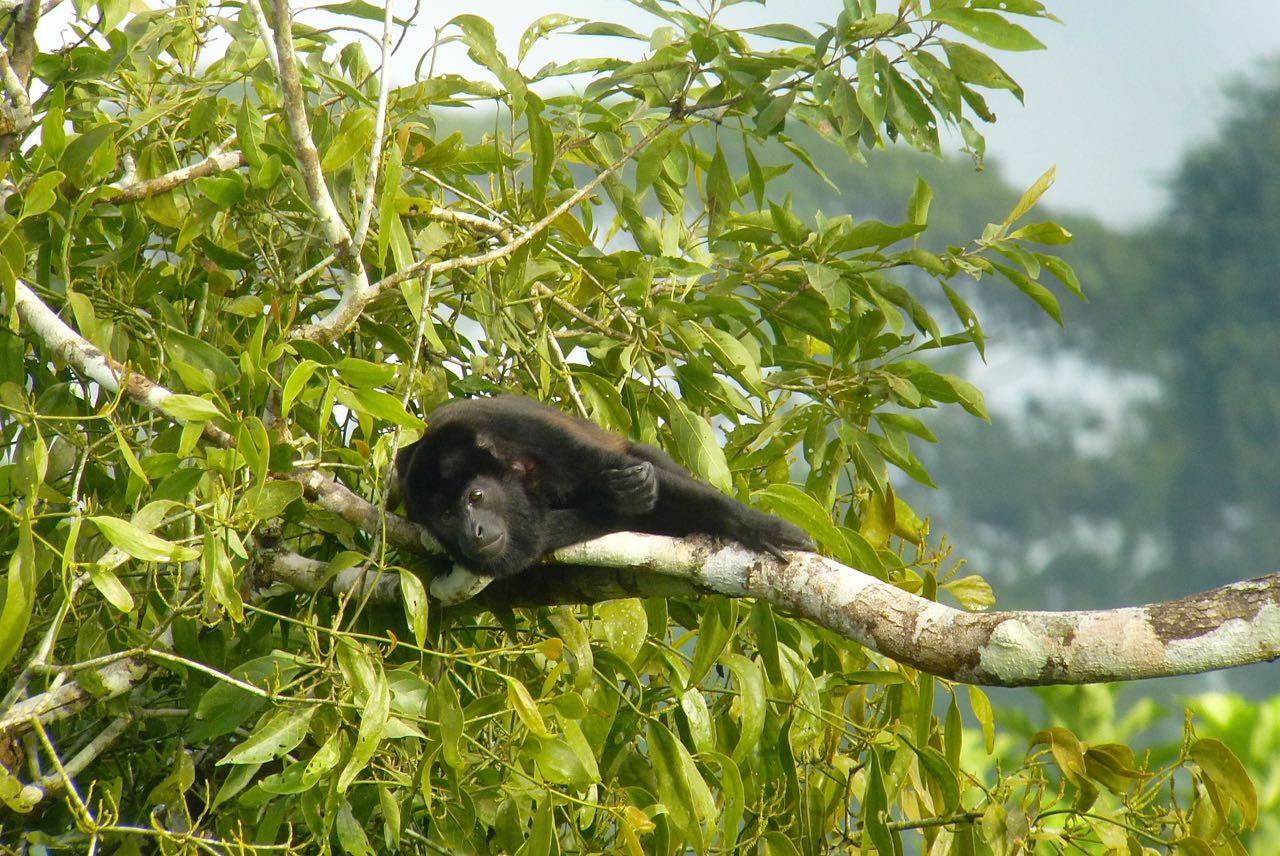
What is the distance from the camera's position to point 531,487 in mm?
3326

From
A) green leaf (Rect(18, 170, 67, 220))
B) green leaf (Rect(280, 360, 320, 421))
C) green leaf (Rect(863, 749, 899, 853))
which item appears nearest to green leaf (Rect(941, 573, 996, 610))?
green leaf (Rect(863, 749, 899, 853))

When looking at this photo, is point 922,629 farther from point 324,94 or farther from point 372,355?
point 324,94

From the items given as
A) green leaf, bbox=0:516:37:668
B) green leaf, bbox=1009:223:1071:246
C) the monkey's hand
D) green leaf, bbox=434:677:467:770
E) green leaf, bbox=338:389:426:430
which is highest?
green leaf, bbox=1009:223:1071:246

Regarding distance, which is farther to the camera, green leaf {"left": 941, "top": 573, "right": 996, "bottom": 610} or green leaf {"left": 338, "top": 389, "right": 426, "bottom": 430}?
green leaf {"left": 941, "top": 573, "right": 996, "bottom": 610}

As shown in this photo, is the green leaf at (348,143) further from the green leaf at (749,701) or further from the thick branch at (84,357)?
the green leaf at (749,701)

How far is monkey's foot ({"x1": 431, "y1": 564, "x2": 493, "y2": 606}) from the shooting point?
2.64 meters

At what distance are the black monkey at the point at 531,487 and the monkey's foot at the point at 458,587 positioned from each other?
2cm

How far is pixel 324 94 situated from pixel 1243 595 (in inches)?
93.4

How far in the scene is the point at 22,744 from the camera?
2568 mm

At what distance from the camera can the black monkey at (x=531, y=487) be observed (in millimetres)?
2752

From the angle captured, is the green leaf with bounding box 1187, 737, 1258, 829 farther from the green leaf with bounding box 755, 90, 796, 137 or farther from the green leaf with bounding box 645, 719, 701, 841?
the green leaf with bounding box 755, 90, 796, 137

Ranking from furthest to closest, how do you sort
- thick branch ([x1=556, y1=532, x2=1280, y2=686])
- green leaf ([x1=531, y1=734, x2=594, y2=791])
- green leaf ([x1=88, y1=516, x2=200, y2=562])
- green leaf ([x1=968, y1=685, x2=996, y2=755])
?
green leaf ([x1=968, y1=685, x2=996, y2=755]) < green leaf ([x1=531, y1=734, x2=594, y2=791]) < green leaf ([x1=88, y1=516, x2=200, y2=562]) < thick branch ([x1=556, y1=532, x2=1280, y2=686])

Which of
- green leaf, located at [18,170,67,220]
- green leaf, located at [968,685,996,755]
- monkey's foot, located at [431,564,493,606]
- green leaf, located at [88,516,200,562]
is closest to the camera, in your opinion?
green leaf, located at [88,516,200,562]

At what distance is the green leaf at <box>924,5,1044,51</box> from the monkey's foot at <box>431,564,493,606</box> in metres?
1.50
